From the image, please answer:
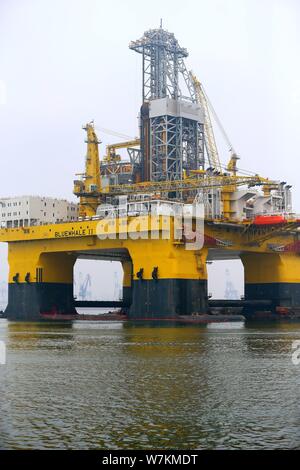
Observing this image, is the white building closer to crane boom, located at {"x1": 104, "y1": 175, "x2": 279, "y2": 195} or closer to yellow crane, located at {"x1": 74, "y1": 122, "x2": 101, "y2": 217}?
yellow crane, located at {"x1": 74, "y1": 122, "x2": 101, "y2": 217}

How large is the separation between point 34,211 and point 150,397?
46.4 m

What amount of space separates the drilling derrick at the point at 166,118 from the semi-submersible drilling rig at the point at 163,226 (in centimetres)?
9

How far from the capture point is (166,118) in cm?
6469

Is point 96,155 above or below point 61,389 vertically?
above

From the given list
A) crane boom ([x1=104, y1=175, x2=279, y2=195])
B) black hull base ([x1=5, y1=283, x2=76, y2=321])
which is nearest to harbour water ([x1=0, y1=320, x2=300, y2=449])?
crane boom ([x1=104, y1=175, x2=279, y2=195])

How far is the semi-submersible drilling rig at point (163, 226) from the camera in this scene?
54906 millimetres

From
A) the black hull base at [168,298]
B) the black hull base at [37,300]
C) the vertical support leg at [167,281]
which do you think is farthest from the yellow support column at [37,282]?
the black hull base at [168,298]

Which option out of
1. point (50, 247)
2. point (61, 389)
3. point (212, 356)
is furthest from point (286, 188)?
point (61, 389)

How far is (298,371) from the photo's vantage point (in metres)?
24.9

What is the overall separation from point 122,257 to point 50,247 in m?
9.33

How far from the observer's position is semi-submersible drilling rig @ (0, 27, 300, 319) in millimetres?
54906

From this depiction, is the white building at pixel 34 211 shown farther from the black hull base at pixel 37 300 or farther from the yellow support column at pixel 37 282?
the black hull base at pixel 37 300
